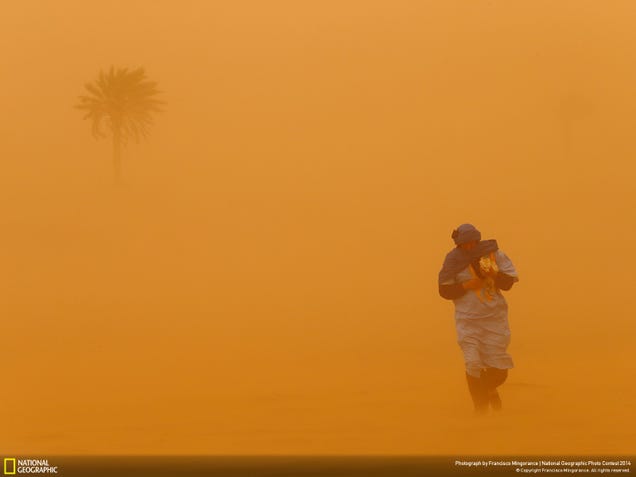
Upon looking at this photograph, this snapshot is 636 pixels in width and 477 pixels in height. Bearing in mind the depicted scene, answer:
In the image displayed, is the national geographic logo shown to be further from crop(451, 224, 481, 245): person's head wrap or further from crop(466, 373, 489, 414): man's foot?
crop(451, 224, 481, 245): person's head wrap

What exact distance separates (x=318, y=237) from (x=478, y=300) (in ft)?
75.6

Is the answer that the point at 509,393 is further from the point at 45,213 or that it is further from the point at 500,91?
the point at 500,91

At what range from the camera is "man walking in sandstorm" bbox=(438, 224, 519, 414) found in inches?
358

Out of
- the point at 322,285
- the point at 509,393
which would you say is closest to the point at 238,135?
the point at 322,285

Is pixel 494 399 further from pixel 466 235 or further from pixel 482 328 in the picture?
pixel 466 235

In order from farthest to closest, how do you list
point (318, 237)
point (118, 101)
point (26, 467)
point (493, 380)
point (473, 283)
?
→ point (118, 101) < point (318, 237) < point (493, 380) < point (473, 283) < point (26, 467)

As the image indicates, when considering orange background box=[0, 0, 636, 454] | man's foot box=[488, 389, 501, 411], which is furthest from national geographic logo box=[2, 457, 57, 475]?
man's foot box=[488, 389, 501, 411]

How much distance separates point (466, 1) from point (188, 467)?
110 metres

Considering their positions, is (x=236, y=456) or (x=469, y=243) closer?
(x=236, y=456)

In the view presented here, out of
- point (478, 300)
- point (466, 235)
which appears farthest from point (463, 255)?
point (478, 300)

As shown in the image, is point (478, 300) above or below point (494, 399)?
above

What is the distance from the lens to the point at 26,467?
24.7 feet

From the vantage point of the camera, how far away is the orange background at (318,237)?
1024 cm

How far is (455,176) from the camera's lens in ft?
146
